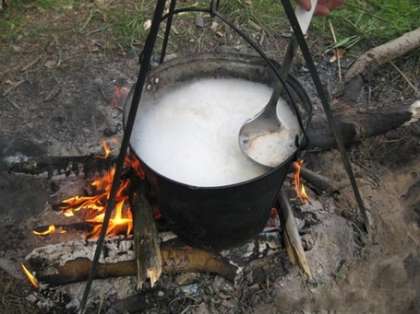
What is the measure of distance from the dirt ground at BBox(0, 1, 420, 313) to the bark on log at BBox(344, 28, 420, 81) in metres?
0.12

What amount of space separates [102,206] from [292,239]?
111cm

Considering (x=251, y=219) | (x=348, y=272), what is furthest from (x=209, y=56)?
(x=348, y=272)

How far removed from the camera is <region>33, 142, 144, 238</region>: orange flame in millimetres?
2459

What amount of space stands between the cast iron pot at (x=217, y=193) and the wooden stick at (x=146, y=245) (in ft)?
0.34

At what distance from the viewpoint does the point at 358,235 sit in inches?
104

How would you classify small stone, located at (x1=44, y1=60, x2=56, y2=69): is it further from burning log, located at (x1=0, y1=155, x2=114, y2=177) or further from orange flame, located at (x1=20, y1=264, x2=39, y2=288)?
orange flame, located at (x1=20, y1=264, x2=39, y2=288)

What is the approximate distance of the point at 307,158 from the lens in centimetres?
297

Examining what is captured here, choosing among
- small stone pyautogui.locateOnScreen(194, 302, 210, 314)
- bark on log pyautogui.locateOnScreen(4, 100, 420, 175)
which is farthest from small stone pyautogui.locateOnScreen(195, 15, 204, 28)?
small stone pyautogui.locateOnScreen(194, 302, 210, 314)

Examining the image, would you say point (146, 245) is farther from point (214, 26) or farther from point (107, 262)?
point (214, 26)

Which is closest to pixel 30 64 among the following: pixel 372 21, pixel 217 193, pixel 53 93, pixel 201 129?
pixel 53 93

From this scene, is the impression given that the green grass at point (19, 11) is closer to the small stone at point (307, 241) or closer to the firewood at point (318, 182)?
the firewood at point (318, 182)

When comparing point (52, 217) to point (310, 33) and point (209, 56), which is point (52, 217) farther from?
point (310, 33)

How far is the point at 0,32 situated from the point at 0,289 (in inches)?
89.2

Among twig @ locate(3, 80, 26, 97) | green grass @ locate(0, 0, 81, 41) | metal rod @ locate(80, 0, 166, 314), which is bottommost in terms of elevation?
twig @ locate(3, 80, 26, 97)
